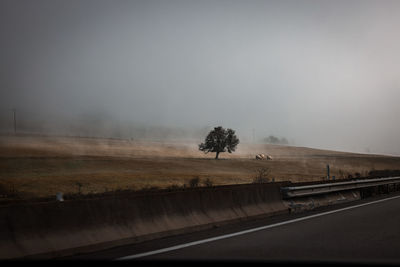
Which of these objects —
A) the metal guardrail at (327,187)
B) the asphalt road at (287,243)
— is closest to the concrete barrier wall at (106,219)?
the asphalt road at (287,243)

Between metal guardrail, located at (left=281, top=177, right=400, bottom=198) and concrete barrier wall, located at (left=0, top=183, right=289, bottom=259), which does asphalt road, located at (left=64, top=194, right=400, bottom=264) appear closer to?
concrete barrier wall, located at (left=0, top=183, right=289, bottom=259)

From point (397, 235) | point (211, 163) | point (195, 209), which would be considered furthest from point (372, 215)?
point (211, 163)

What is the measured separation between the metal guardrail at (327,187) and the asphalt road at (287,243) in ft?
6.00

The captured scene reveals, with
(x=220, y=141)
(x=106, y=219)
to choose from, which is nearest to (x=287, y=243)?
(x=106, y=219)

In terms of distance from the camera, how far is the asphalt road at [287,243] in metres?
7.43

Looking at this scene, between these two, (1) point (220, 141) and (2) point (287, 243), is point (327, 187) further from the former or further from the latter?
(1) point (220, 141)

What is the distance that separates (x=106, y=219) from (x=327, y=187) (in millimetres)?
10741

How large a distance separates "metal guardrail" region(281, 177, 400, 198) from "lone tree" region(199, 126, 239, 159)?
86200mm

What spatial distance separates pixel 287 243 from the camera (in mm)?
8938

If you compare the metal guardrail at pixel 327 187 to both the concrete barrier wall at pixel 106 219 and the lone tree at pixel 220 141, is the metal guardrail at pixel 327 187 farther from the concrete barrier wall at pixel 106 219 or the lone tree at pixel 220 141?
the lone tree at pixel 220 141

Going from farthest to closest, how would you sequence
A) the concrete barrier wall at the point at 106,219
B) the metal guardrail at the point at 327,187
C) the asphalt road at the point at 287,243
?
1. the metal guardrail at the point at 327,187
2. the asphalt road at the point at 287,243
3. the concrete barrier wall at the point at 106,219

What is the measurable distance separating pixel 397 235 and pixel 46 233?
6.82 metres

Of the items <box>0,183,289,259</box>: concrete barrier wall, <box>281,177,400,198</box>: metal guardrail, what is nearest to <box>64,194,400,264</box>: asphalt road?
<box>0,183,289,259</box>: concrete barrier wall

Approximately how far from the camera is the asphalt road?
7.43m
